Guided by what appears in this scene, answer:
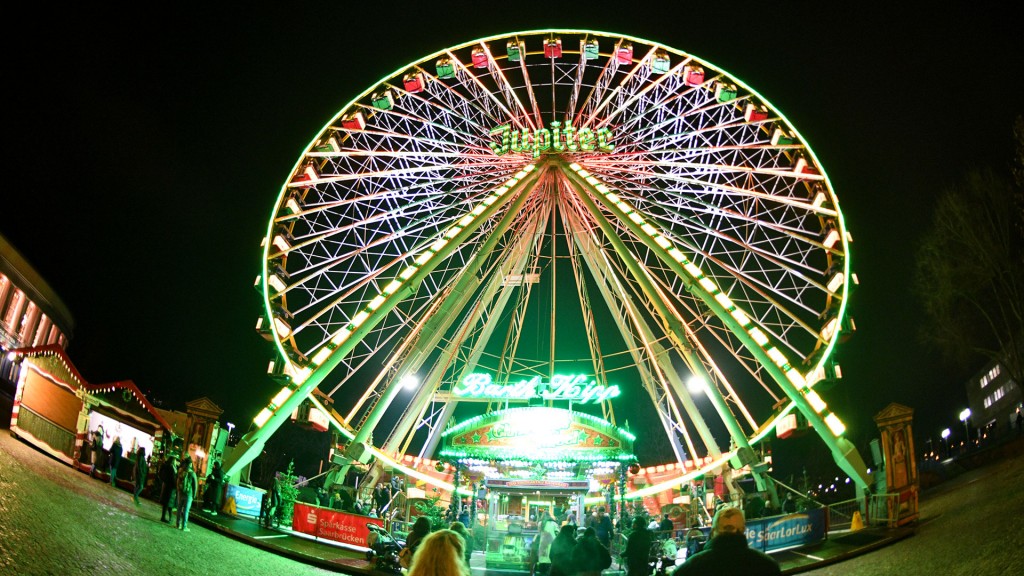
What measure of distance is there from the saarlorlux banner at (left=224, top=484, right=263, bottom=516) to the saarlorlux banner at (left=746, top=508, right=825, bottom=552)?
46.0 ft

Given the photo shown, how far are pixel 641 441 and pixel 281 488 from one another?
46194 millimetres

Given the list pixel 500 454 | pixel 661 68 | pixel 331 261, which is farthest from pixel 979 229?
pixel 331 261

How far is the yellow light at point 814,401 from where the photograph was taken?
20828mm

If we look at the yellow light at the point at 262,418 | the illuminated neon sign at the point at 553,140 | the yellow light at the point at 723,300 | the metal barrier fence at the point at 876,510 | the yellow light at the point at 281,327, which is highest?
the illuminated neon sign at the point at 553,140

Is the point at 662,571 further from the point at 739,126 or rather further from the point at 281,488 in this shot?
the point at 739,126

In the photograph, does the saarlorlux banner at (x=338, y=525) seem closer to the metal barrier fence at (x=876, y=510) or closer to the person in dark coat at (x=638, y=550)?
the person in dark coat at (x=638, y=550)

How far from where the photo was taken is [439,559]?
13.1 ft

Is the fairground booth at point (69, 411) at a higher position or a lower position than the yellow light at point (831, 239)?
lower

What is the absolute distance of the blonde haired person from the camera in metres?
3.96

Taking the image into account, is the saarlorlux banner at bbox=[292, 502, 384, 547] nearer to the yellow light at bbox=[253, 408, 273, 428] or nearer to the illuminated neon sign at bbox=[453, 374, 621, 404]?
the yellow light at bbox=[253, 408, 273, 428]

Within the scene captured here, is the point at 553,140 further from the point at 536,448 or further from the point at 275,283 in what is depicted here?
the point at 536,448

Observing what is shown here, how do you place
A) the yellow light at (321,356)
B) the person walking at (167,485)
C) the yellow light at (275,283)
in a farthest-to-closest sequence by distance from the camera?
the yellow light at (275,283), the yellow light at (321,356), the person walking at (167,485)

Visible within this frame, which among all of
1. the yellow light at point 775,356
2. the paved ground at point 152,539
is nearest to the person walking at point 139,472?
the paved ground at point 152,539

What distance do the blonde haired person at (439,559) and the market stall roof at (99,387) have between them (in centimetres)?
2275
